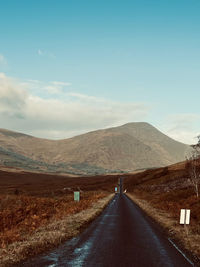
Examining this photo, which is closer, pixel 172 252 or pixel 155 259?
pixel 155 259

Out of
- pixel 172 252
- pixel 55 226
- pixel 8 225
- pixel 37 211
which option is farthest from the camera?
pixel 37 211

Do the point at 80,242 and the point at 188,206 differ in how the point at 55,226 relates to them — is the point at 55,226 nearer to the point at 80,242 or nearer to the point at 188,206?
the point at 80,242

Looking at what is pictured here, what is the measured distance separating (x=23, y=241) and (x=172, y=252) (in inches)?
246

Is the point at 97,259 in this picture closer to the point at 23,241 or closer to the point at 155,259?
the point at 155,259

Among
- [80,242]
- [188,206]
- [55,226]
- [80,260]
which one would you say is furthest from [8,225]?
[188,206]

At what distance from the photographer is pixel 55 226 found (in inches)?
649

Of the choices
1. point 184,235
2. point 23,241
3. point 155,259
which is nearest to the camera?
point 155,259

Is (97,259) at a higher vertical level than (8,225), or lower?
higher

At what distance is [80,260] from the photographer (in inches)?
381

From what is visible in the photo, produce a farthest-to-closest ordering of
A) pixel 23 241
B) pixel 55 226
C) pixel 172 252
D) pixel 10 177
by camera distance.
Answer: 1. pixel 10 177
2. pixel 55 226
3. pixel 23 241
4. pixel 172 252

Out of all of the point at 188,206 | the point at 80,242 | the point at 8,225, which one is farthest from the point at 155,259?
the point at 188,206

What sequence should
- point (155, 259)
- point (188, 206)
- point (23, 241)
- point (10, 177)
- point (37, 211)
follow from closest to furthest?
1. point (155, 259)
2. point (23, 241)
3. point (37, 211)
4. point (188, 206)
5. point (10, 177)

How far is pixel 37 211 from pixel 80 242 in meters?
13.6

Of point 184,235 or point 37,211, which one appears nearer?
point 184,235
